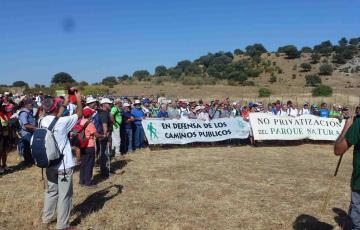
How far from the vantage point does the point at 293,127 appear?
60.4 feet

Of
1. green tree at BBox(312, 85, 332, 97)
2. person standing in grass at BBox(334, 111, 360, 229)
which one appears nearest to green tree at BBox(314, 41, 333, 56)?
green tree at BBox(312, 85, 332, 97)

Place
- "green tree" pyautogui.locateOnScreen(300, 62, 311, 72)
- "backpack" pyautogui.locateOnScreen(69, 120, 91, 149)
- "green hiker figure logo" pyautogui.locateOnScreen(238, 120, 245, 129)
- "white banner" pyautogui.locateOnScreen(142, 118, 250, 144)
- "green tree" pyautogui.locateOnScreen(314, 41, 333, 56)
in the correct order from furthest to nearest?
"green tree" pyautogui.locateOnScreen(314, 41, 333, 56)
"green tree" pyautogui.locateOnScreen(300, 62, 311, 72)
"green hiker figure logo" pyautogui.locateOnScreen(238, 120, 245, 129)
"white banner" pyautogui.locateOnScreen(142, 118, 250, 144)
"backpack" pyautogui.locateOnScreen(69, 120, 91, 149)

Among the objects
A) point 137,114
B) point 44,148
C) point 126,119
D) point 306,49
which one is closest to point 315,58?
point 306,49

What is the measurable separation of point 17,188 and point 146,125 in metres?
6.88

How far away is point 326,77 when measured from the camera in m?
68.0

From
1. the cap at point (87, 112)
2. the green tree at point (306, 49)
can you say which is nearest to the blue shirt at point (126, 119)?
the cap at point (87, 112)

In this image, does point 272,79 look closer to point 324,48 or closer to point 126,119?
point 324,48

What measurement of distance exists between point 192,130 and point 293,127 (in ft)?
14.7

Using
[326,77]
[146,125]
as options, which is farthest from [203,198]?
[326,77]

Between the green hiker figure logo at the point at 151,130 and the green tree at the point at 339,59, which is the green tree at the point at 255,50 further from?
the green hiker figure logo at the point at 151,130

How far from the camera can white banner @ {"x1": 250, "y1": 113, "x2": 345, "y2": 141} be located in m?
18.0

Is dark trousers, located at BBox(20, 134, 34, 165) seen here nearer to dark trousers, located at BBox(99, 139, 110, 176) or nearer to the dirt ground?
the dirt ground

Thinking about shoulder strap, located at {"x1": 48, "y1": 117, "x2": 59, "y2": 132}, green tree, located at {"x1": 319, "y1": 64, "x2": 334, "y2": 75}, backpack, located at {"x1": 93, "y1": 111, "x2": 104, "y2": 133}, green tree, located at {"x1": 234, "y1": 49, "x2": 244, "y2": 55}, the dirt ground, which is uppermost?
green tree, located at {"x1": 234, "y1": 49, "x2": 244, "y2": 55}

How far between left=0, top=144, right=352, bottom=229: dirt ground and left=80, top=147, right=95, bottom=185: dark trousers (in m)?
0.25
